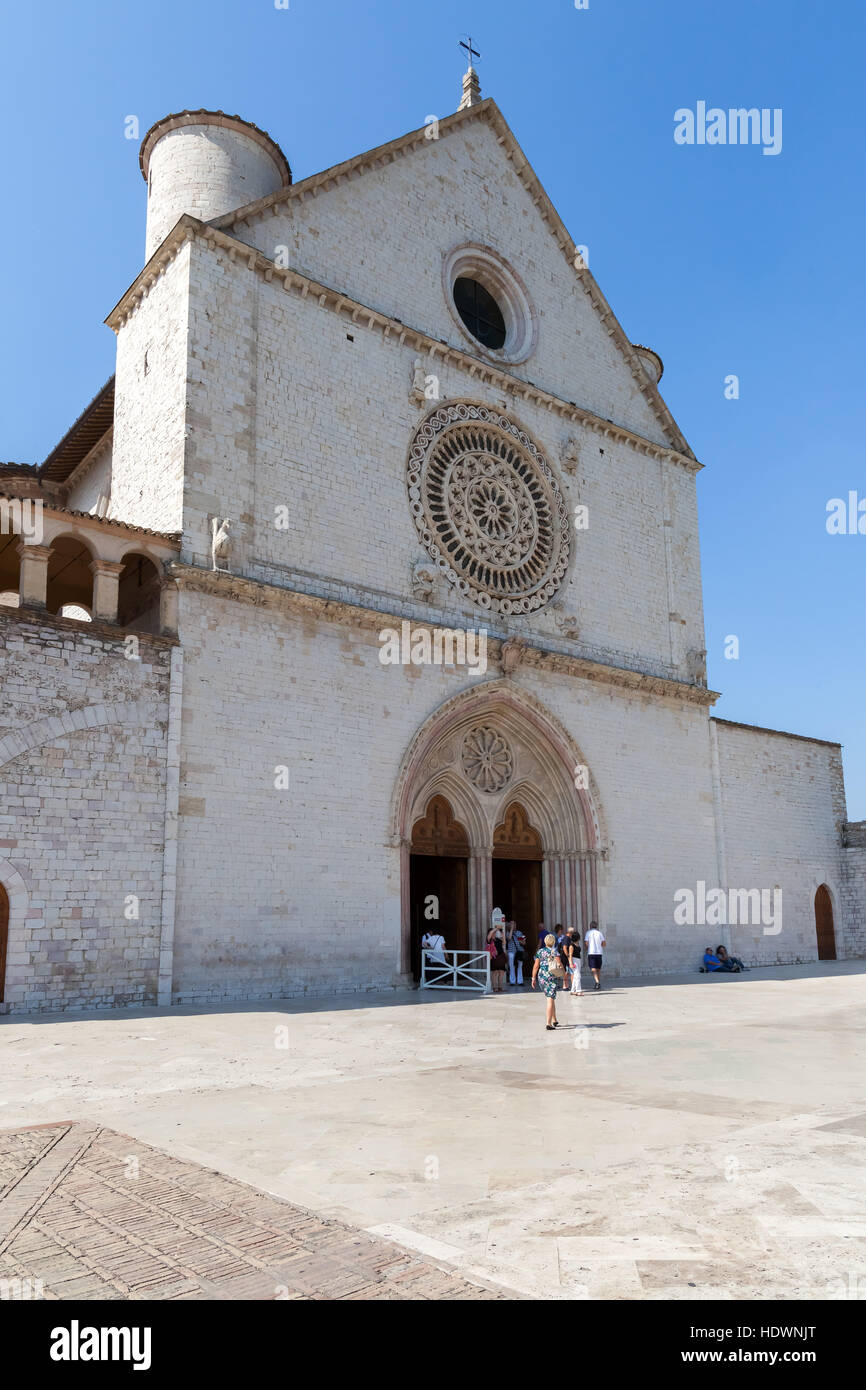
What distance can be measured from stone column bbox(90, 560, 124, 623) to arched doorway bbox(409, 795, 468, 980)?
7.23m

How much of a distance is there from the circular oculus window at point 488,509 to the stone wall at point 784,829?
6.62 m

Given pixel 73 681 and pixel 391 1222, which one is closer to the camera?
pixel 391 1222

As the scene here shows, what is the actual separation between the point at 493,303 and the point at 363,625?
10019 mm

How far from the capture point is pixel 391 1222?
14.3 ft

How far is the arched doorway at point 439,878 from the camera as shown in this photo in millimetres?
19562

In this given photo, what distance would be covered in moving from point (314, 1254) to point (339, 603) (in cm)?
1380

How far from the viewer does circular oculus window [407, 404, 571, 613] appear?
19.8 metres

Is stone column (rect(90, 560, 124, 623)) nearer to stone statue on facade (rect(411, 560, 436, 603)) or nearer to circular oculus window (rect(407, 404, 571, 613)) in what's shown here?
stone statue on facade (rect(411, 560, 436, 603))

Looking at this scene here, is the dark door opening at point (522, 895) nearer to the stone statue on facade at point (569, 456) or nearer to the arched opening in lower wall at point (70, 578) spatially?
the stone statue on facade at point (569, 456)

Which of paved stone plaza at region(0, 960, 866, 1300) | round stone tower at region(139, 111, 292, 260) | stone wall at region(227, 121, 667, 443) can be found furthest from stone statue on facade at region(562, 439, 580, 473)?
paved stone plaza at region(0, 960, 866, 1300)

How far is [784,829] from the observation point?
1037 inches

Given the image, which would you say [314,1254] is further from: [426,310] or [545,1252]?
[426,310]

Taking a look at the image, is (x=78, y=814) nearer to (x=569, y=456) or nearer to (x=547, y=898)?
(x=547, y=898)
